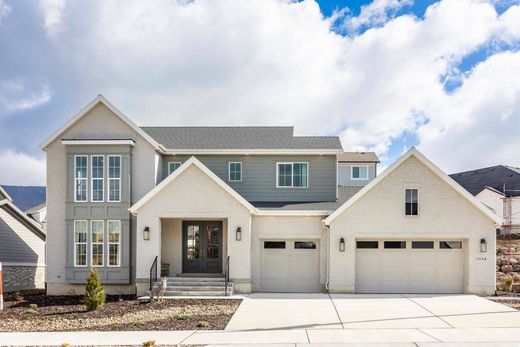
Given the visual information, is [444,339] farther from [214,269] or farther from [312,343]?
[214,269]

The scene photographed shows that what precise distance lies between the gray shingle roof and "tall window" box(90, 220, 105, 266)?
4.70 metres

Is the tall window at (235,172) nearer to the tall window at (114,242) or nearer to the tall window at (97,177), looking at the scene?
the tall window at (114,242)

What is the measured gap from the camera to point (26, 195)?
48.6 meters

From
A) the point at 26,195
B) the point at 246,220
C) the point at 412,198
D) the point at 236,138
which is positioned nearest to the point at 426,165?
the point at 412,198

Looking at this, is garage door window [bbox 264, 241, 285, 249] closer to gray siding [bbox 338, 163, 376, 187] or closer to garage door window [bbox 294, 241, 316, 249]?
garage door window [bbox 294, 241, 316, 249]

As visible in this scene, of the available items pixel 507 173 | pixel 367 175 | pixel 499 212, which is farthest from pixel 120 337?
pixel 507 173

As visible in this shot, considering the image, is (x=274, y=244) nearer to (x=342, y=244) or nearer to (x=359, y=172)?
(x=342, y=244)

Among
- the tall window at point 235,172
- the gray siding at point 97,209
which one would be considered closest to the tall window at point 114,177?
the gray siding at point 97,209

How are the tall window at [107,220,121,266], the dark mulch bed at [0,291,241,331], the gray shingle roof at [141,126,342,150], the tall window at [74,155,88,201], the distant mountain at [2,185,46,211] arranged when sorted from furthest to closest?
the distant mountain at [2,185,46,211], the gray shingle roof at [141,126,342,150], the tall window at [74,155,88,201], the tall window at [107,220,121,266], the dark mulch bed at [0,291,241,331]

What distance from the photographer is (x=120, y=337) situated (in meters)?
11.7

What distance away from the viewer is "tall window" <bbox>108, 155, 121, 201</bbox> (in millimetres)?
20656

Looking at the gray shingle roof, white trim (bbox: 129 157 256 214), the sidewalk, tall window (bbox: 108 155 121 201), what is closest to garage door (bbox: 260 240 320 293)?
white trim (bbox: 129 157 256 214)

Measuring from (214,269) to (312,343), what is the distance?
33.9ft

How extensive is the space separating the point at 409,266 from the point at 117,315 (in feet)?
37.3
